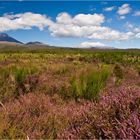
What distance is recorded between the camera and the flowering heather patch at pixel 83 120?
11.0 ft

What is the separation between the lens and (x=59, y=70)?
1246 centimetres

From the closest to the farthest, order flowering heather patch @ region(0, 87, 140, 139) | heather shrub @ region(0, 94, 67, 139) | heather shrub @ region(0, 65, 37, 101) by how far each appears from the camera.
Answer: flowering heather patch @ region(0, 87, 140, 139) → heather shrub @ region(0, 94, 67, 139) → heather shrub @ region(0, 65, 37, 101)

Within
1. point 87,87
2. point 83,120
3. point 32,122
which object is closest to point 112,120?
point 83,120

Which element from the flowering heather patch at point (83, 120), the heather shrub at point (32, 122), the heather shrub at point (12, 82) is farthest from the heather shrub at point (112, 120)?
the heather shrub at point (12, 82)

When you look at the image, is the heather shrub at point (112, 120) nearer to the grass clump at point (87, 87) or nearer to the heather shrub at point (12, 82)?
the grass clump at point (87, 87)

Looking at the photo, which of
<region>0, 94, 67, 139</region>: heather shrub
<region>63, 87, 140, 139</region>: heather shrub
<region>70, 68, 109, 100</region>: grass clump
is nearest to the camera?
<region>63, 87, 140, 139</region>: heather shrub

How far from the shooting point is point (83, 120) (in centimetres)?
402

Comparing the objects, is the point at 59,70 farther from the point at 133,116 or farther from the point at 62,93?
the point at 133,116

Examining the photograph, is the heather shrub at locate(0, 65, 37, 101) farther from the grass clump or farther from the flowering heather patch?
the flowering heather patch

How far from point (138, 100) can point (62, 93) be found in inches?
145

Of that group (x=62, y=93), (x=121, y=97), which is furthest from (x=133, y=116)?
(x=62, y=93)

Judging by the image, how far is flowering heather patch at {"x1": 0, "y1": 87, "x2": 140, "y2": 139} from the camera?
3352 millimetres

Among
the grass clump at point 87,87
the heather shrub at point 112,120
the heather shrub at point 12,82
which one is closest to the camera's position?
the heather shrub at point 112,120

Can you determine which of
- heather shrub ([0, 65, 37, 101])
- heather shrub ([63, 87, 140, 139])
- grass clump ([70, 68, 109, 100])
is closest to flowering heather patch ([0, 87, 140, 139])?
heather shrub ([63, 87, 140, 139])
